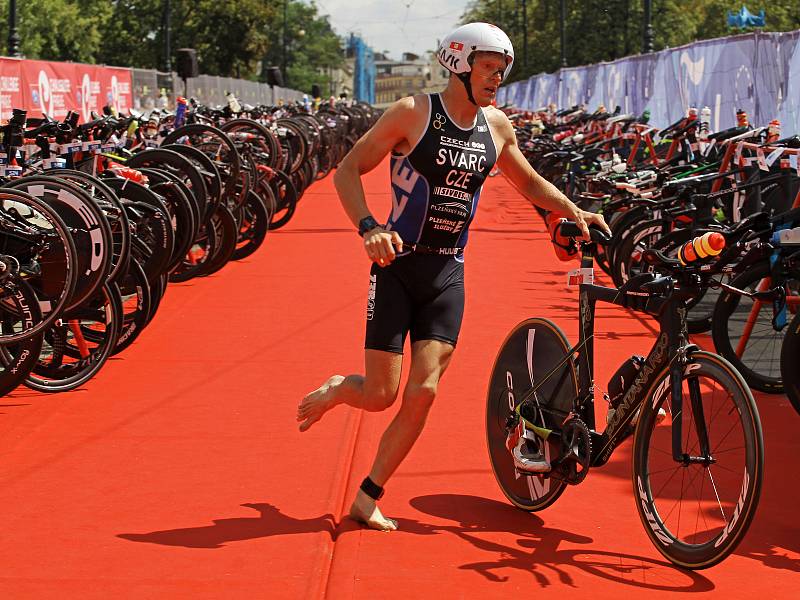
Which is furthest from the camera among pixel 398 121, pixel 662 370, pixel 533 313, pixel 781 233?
pixel 533 313

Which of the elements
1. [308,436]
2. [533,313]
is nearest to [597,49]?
[533,313]

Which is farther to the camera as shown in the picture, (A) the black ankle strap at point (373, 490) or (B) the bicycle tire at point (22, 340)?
(B) the bicycle tire at point (22, 340)

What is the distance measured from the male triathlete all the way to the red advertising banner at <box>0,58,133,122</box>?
1342 centimetres

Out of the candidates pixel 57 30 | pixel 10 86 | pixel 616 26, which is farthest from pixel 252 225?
pixel 57 30

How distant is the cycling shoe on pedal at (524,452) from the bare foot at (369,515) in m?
0.54

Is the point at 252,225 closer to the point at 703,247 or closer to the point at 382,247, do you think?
the point at 382,247

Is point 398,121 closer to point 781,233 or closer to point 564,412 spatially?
point 564,412

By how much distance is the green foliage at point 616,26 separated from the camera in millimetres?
54125

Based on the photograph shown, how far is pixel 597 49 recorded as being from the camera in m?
Answer: 59.1

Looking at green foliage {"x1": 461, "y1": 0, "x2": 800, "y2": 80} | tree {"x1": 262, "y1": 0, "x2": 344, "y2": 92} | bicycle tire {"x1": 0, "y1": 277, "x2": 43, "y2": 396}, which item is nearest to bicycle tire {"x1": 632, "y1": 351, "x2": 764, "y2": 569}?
bicycle tire {"x1": 0, "y1": 277, "x2": 43, "y2": 396}

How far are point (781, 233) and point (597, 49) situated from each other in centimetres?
5307

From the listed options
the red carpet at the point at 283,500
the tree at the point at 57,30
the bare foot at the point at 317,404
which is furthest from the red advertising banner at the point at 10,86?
the tree at the point at 57,30

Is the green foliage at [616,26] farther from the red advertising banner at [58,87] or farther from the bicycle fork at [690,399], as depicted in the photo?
the bicycle fork at [690,399]

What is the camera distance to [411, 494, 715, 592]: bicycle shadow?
480 cm
